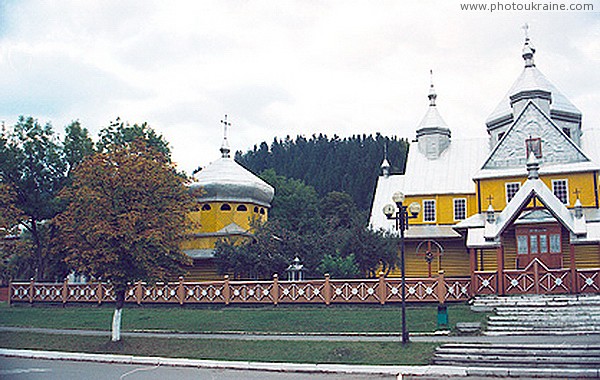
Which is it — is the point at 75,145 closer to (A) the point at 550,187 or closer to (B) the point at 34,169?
(B) the point at 34,169

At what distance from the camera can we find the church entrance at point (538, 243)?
2955 cm

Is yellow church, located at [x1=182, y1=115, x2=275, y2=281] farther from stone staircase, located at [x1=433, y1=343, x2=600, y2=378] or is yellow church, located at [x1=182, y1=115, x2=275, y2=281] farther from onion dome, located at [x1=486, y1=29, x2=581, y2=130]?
stone staircase, located at [x1=433, y1=343, x2=600, y2=378]

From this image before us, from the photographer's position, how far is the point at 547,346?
16.3 metres

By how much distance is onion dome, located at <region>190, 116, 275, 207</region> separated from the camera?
1457 inches

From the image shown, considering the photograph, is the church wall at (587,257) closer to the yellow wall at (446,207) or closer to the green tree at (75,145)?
the yellow wall at (446,207)

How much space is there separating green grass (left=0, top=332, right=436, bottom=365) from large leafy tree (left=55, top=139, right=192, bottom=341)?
136cm

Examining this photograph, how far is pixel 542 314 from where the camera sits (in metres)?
22.0

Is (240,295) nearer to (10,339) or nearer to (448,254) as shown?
(10,339)

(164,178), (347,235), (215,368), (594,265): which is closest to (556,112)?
(594,265)

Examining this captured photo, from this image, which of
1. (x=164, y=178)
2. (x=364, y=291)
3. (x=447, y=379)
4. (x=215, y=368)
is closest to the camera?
(x=447, y=379)

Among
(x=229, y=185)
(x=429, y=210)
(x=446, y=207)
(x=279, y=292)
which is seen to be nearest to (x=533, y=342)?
(x=279, y=292)

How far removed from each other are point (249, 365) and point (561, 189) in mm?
22153

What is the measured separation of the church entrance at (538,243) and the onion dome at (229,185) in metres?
15.4

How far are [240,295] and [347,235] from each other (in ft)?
21.9
